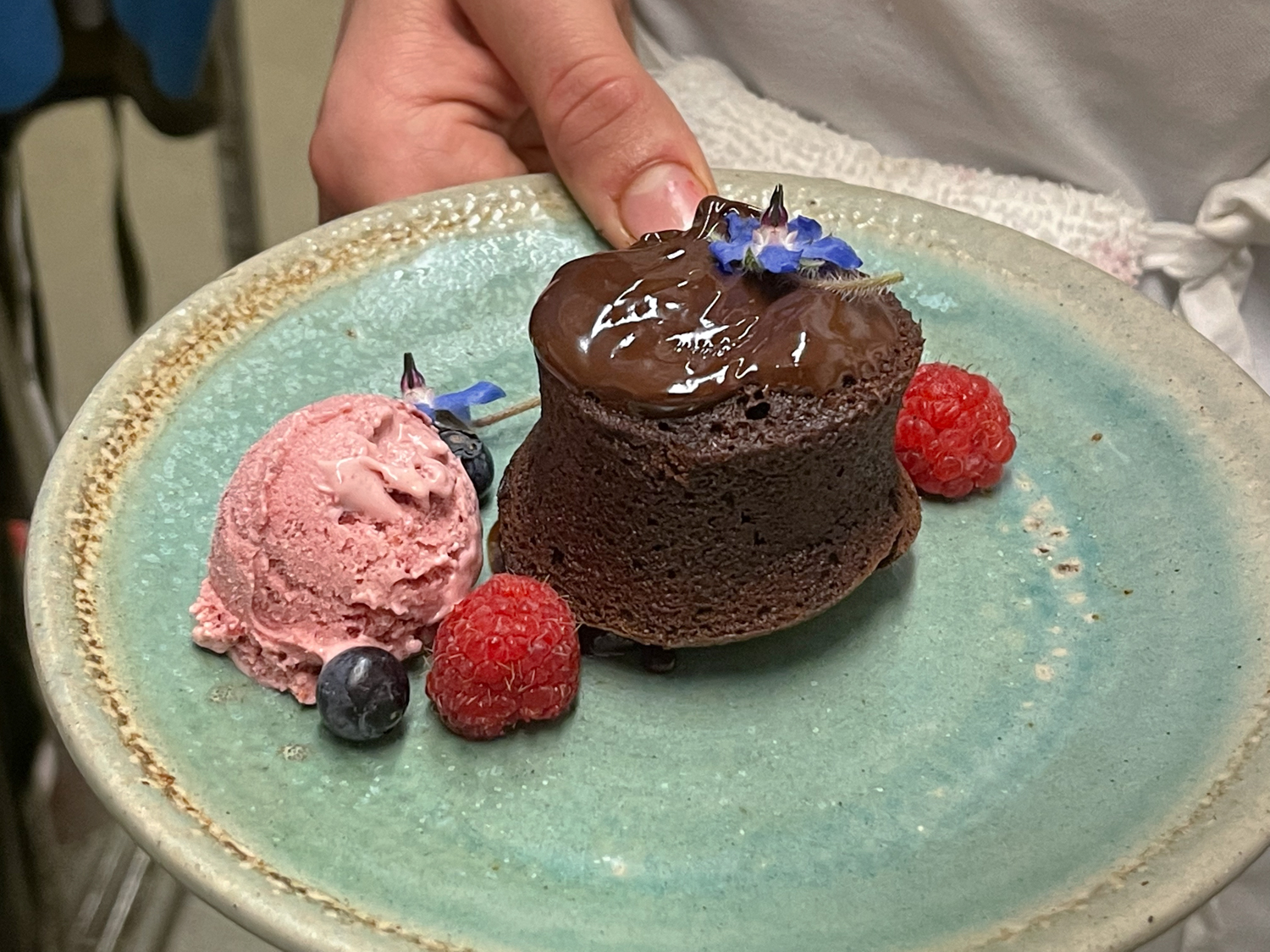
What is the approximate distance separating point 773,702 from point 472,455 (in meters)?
0.47

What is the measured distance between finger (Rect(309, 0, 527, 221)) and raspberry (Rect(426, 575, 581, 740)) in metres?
0.94

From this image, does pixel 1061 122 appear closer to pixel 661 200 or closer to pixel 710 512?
pixel 661 200

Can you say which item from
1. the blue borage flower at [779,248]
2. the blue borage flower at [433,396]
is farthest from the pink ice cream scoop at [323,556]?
the blue borage flower at [779,248]

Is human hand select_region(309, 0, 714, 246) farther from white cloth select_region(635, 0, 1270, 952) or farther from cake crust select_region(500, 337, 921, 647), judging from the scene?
cake crust select_region(500, 337, 921, 647)

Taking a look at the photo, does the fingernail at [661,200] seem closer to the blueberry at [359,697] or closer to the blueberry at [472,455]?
the blueberry at [472,455]

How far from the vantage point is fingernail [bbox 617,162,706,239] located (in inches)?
67.8

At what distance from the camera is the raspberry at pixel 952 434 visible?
1.54 m

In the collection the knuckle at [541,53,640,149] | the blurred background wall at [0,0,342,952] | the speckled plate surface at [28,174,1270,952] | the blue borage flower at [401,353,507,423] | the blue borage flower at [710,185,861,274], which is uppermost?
the blue borage flower at [710,185,861,274]

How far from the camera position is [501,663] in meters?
1.23

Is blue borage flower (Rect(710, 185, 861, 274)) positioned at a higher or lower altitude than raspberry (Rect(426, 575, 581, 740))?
higher

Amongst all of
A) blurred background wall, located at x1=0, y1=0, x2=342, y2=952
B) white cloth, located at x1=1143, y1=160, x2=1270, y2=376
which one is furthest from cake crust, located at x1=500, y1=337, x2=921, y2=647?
blurred background wall, located at x1=0, y1=0, x2=342, y2=952

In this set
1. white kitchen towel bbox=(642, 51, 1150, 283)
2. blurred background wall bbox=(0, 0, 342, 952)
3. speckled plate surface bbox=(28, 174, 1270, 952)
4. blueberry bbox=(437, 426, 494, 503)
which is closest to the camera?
speckled plate surface bbox=(28, 174, 1270, 952)

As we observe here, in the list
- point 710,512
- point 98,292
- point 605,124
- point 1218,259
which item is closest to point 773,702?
point 710,512

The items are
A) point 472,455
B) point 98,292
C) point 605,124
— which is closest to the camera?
point 472,455
